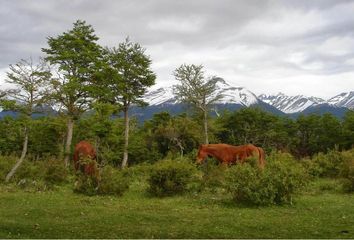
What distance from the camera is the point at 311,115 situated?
207 feet

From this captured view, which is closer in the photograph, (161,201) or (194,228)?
(194,228)

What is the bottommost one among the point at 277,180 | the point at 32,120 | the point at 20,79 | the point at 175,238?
the point at 175,238

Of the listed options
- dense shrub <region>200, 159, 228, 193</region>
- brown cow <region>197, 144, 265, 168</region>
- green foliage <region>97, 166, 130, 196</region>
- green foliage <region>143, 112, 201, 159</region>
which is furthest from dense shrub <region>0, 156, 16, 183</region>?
green foliage <region>143, 112, 201, 159</region>

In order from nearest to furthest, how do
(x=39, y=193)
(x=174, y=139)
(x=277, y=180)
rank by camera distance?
(x=277, y=180) → (x=39, y=193) → (x=174, y=139)

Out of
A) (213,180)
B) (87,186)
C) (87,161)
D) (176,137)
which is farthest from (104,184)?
(176,137)

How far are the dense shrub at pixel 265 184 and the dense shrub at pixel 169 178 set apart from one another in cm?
237

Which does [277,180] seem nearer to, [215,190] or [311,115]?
[215,190]

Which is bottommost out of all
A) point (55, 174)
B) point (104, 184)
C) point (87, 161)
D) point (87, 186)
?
point (87, 186)

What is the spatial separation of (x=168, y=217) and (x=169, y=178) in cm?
466

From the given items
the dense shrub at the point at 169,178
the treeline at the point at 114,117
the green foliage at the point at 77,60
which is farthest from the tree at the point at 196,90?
the dense shrub at the point at 169,178

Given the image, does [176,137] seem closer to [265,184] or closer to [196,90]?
[196,90]

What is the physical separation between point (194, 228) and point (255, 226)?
61.5 inches

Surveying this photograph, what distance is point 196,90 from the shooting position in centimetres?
4141

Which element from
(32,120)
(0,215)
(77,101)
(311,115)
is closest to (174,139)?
(77,101)
